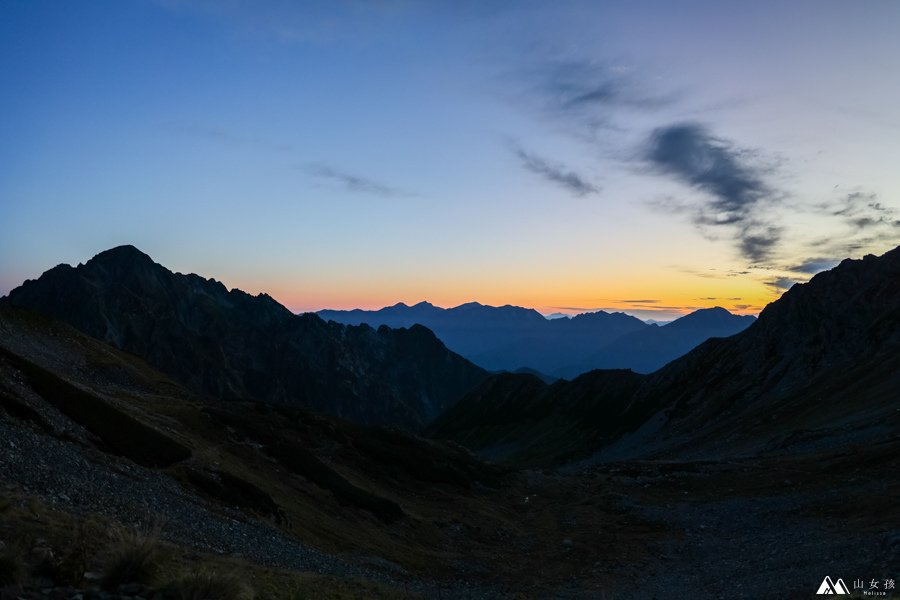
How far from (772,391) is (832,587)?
95544 millimetres

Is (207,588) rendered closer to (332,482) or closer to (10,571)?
(10,571)

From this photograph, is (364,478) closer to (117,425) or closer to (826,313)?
(117,425)

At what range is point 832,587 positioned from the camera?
893 inches

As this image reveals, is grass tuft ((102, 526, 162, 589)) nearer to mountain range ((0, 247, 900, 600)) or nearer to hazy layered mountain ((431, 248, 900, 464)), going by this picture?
mountain range ((0, 247, 900, 600))

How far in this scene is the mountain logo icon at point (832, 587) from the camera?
21.2 meters

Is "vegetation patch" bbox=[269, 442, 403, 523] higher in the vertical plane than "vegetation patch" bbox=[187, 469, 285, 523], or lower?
lower

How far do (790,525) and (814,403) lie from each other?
57.1 m

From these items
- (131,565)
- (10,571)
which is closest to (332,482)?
(131,565)

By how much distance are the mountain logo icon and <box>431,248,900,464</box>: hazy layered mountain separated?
44.0 m

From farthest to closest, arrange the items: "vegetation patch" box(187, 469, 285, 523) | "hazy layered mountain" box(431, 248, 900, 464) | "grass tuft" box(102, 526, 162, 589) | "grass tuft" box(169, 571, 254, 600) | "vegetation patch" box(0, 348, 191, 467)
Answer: "hazy layered mountain" box(431, 248, 900, 464) → "vegetation patch" box(0, 348, 191, 467) → "vegetation patch" box(187, 469, 285, 523) → "grass tuft" box(102, 526, 162, 589) → "grass tuft" box(169, 571, 254, 600)

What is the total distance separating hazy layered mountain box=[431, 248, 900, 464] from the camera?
7898 cm

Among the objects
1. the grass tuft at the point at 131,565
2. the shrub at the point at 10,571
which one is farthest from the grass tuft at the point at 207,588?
the shrub at the point at 10,571

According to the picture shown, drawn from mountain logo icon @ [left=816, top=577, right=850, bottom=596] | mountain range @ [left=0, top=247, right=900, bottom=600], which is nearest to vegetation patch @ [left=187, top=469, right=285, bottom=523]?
mountain range @ [left=0, top=247, right=900, bottom=600]

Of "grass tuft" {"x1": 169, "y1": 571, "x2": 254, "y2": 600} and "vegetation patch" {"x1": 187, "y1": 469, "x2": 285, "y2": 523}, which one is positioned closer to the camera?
"grass tuft" {"x1": 169, "y1": 571, "x2": 254, "y2": 600}
